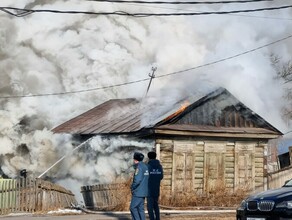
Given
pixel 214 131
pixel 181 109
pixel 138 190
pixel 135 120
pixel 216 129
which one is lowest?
pixel 138 190

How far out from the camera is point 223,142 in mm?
21672

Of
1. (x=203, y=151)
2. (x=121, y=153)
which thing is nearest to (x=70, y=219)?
(x=121, y=153)

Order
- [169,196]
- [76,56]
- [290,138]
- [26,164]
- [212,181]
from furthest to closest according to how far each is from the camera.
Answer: [76,56], [26,164], [290,138], [212,181], [169,196]

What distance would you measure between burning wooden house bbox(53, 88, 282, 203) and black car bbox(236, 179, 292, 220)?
30.8ft

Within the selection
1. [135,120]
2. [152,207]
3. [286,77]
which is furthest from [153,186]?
[286,77]

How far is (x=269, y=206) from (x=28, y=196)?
34.1 ft

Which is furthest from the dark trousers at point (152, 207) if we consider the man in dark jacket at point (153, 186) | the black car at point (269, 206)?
the black car at point (269, 206)

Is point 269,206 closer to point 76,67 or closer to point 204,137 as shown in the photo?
point 204,137

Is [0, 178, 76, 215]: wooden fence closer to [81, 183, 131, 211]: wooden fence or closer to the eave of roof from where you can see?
[81, 183, 131, 211]: wooden fence

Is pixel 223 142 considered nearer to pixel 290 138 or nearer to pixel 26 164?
pixel 290 138

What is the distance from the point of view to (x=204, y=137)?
2120 centimetres

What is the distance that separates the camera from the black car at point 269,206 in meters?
9.42

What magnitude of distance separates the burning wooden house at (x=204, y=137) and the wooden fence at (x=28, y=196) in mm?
3585

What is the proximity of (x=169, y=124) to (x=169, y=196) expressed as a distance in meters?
2.63
